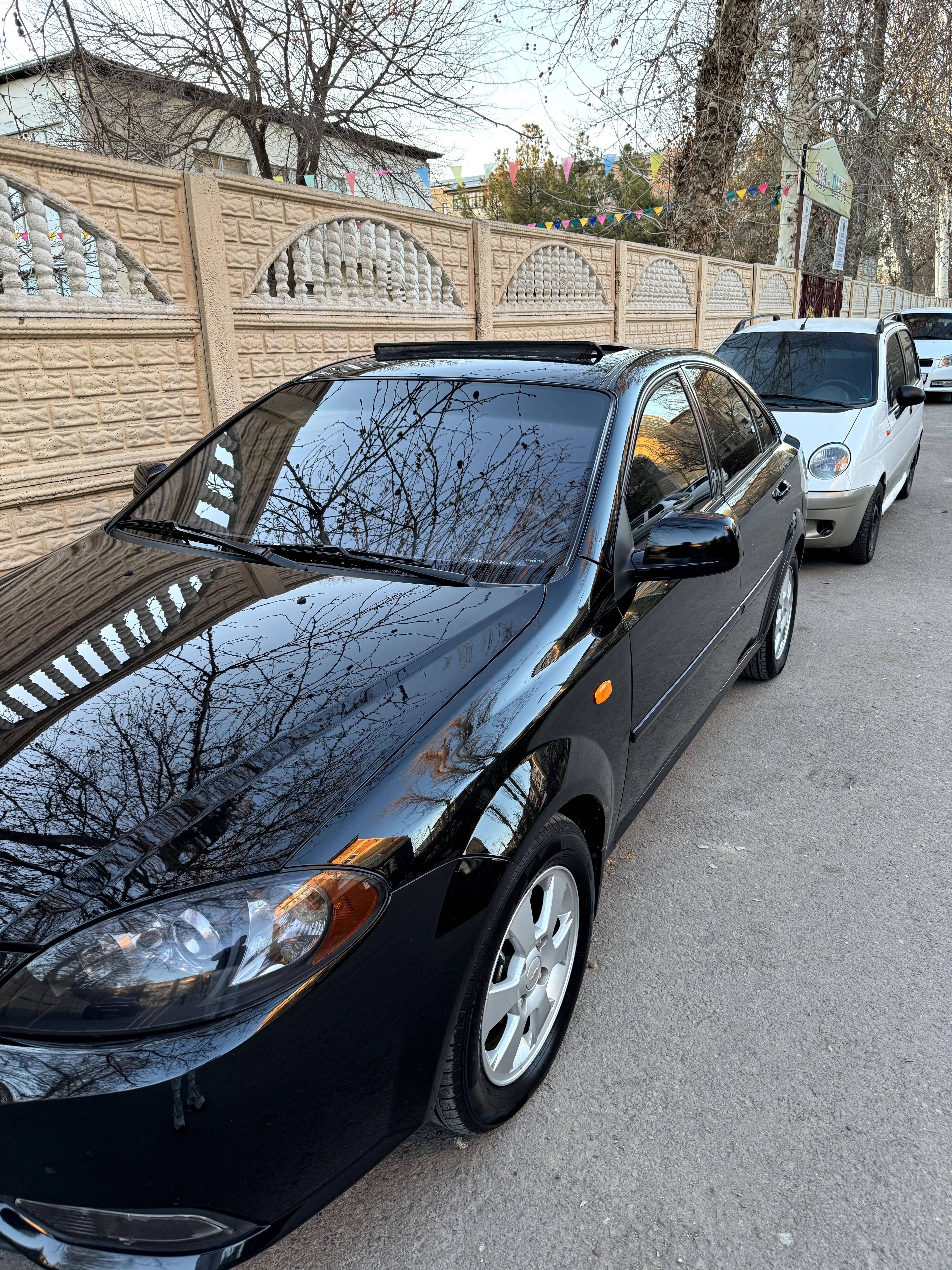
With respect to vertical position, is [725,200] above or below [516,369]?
above

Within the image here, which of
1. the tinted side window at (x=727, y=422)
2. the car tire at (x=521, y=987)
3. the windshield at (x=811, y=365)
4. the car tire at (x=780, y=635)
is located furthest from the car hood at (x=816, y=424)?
the car tire at (x=521, y=987)

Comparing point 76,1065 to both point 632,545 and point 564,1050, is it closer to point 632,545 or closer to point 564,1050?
point 564,1050

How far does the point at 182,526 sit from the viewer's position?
9.55 ft

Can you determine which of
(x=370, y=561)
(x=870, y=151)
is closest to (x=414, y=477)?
(x=370, y=561)

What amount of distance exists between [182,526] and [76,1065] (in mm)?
1836

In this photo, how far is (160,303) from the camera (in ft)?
18.0

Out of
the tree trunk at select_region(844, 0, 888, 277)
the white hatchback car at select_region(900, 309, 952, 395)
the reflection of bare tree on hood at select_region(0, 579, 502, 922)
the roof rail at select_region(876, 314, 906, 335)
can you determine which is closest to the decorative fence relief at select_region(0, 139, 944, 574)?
the reflection of bare tree on hood at select_region(0, 579, 502, 922)

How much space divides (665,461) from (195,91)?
13.9m

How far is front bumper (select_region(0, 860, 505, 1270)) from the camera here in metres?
1.41

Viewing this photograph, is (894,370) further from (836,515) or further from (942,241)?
(942,241)

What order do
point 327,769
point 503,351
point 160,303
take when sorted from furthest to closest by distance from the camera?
1. point 160,303
2. point 503,351
3. point 327,769

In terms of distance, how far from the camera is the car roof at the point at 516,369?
2.92 meters

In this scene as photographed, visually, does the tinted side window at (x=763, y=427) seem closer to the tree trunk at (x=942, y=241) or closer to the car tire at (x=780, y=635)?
the car tire at (x=780, y=635)

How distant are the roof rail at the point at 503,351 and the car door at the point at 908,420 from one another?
530 cm
